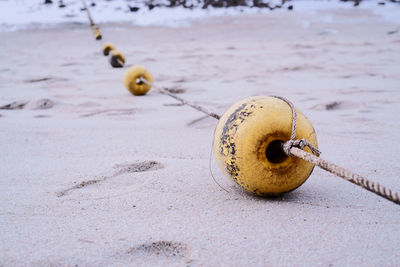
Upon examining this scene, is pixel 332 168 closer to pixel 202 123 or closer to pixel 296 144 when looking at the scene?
pixel 296 144

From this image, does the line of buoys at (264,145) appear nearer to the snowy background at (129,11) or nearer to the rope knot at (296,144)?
the rope knot at (296,144)

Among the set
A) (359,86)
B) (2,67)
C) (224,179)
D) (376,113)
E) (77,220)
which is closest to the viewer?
(77,220)

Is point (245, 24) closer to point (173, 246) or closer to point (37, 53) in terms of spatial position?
point (37, 53)

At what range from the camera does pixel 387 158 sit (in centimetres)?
195

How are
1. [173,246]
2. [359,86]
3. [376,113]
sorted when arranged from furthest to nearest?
[359,86]
[376,113]
[173,246]

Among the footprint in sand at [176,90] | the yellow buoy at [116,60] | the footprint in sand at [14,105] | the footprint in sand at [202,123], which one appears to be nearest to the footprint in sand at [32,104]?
the footprint in sand at [14,105]

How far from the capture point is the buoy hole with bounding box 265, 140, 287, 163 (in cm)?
143

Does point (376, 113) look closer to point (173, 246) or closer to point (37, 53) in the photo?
point (173, 246)

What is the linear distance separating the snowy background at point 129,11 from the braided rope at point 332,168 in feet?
27.9

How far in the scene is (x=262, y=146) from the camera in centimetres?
137

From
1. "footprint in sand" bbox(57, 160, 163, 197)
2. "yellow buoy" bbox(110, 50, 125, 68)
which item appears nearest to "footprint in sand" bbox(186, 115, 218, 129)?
"footprint in sand" bbox(57, 160, 163, 197)

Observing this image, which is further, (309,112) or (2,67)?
(2,67)

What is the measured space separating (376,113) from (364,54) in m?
3.23

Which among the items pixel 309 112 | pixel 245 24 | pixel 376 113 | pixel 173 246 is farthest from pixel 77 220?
pixel 245 24
